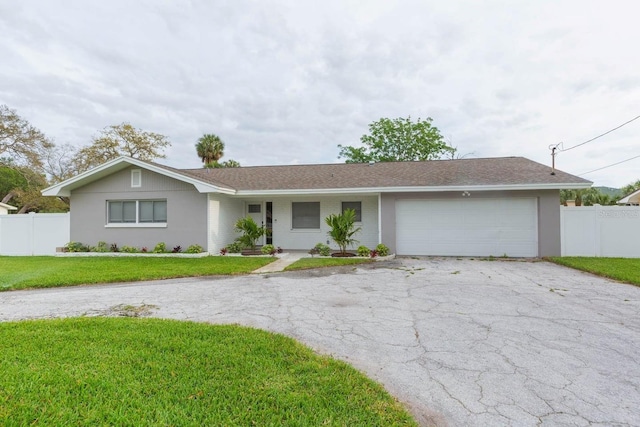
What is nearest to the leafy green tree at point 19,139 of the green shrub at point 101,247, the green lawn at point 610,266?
the green shrub at point 101,247

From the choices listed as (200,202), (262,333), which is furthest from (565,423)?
(200,202)

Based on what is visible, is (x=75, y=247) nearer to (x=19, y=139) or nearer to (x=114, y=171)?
(x=114, y=171)

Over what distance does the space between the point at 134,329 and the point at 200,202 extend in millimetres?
8611

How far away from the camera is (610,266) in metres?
8.92

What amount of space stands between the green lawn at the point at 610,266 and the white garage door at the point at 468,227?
4.64ft

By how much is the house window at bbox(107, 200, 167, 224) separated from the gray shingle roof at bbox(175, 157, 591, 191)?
1745 millimetres

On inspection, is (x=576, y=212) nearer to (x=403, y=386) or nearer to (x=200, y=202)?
(x=403, y=386)

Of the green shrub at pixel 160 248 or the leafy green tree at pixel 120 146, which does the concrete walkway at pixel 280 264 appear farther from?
the leafy green tree at pixel 120 146

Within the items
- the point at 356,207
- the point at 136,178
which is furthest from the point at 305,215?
the point at 136,178

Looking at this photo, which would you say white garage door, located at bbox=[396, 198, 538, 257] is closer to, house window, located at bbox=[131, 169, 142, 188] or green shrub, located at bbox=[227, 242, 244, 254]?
green shrub, located at bbox=[227, 242, 244, 254]

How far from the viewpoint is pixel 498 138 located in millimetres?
20484

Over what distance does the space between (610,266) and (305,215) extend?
34.0 feet

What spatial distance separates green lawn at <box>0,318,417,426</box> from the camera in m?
2.33

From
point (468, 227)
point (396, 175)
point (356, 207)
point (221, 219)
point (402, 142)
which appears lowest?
point (468, 227)
